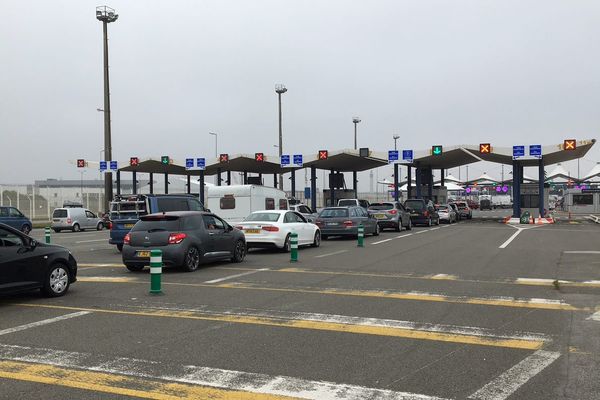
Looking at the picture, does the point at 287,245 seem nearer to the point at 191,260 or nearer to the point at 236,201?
the point at 191,260

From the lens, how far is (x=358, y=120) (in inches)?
2485

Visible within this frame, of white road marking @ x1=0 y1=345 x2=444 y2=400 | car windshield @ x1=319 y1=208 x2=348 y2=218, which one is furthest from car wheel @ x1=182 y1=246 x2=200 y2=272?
car windshield @ x1=319 y1=208 x2=348 y2=218

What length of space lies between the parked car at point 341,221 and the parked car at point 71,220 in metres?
18.2

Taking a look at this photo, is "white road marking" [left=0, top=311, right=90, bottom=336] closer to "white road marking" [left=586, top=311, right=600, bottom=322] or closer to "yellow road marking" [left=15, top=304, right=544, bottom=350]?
"yellow road marking" [left=15, top=304, right=544, bottom=350]

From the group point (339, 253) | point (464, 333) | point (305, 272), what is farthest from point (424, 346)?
point (339, 253)

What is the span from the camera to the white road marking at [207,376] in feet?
16.0

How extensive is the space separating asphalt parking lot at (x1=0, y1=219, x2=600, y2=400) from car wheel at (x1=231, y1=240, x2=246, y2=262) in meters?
2.04

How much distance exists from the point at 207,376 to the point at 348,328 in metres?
2.51

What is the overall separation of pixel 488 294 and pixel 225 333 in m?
5.23

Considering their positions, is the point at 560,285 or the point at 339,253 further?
the point at 339,253

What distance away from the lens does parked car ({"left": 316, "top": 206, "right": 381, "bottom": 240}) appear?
77.8 ft

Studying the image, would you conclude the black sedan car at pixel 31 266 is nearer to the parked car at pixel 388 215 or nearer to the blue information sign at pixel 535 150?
the parked car at pixel 388 215

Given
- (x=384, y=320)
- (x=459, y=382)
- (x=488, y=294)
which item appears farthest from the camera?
(x=488, y=294)

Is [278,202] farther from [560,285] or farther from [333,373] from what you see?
[333,373]
